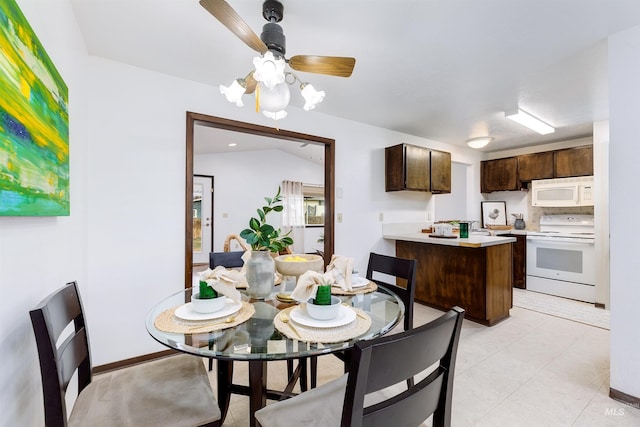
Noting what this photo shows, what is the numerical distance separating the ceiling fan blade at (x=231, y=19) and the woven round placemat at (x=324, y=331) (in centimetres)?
123

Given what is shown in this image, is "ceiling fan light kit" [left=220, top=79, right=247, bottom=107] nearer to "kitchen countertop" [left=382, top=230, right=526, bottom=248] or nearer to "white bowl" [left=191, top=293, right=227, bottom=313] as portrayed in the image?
"white bowl" [left=191, top=293, right=227, bottom=313]

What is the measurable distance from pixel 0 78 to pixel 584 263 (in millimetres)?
5010

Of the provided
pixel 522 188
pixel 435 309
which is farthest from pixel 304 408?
pixel 522 188

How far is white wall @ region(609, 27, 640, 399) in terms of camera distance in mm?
1641

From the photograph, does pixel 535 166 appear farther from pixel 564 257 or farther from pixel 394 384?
pixel 394 384

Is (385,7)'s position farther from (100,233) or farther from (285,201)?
(285,201)

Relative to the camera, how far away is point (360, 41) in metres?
1.80

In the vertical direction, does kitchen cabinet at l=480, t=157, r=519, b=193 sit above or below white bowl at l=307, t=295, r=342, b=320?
above

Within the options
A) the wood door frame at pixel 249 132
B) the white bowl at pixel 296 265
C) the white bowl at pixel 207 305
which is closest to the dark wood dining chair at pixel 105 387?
the white bowl at pixel 207 305

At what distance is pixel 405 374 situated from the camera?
720 mm

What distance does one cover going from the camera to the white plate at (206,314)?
113cm

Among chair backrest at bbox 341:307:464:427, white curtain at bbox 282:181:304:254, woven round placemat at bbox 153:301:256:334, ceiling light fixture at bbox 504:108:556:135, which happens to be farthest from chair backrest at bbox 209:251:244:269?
white curtain at bbox 282:181:304:254

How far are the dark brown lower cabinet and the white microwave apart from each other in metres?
1.65

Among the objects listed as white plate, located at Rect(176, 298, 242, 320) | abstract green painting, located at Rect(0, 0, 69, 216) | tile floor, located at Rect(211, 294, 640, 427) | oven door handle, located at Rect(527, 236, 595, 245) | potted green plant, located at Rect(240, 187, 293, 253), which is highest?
abstract green painting, located at Rect(0, 0, 69, 216)
